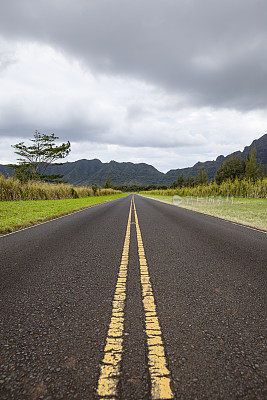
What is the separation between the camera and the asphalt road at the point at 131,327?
1.31 meters

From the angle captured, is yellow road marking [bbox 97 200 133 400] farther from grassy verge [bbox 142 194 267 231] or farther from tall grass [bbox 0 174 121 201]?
tall grass [bbox 0 174 121 201]

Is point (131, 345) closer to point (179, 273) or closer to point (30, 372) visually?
point (30, 372)

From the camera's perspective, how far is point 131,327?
1883 mm

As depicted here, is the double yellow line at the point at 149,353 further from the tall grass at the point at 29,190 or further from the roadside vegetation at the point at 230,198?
the tall grass at the point at 29,190

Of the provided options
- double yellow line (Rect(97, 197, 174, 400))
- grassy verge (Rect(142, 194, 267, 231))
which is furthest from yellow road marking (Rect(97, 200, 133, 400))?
grassy verge (Rect(142, 194, 267, 231))

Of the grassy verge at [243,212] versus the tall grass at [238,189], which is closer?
the grassy verge at [243,212]

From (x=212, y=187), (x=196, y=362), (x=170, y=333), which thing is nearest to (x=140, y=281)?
(x=170, y=333)

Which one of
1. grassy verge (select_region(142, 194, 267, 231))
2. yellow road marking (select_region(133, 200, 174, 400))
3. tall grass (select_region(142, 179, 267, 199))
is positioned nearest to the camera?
yellow road marking (select_region(133, 200, 174, 400))

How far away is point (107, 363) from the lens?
1464 millimetres

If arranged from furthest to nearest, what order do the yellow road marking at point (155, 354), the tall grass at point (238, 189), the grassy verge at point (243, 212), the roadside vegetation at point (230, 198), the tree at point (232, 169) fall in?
the tree at point (232, 169), the tall grass at point (238, 189), the roadside vegetation at point (230, 198), the grassy verge at point (243, 212), the yellow road marking at point (155, 354)

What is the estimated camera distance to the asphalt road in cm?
131

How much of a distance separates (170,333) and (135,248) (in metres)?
2.85

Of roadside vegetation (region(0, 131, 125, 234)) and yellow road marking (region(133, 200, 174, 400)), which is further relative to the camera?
roadside vegetation (region(0, 131, 125, 234))

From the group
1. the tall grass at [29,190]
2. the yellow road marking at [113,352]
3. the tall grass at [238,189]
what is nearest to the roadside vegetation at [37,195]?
the tall grass at [29,190]
